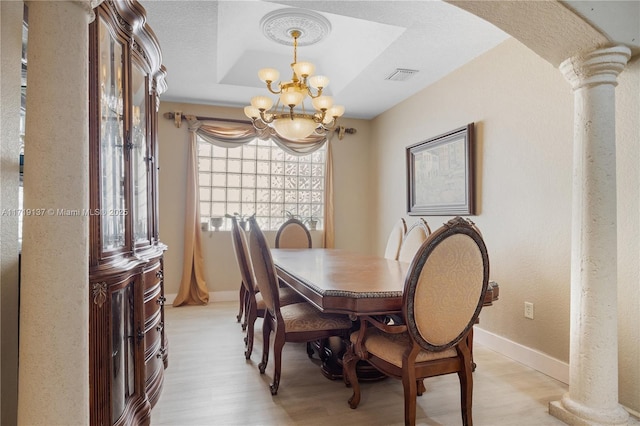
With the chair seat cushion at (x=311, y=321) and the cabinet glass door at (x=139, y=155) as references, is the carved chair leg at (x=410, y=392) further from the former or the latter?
the cabinet glass door at (x=139, y=155)

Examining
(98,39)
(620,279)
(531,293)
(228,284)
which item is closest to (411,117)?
(531,293)

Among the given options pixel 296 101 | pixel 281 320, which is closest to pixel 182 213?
Answer: pixel 296 101

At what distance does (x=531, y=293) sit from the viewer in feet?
8.75

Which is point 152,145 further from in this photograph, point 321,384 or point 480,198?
point 480,198

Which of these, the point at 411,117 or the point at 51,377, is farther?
the point at 411,117

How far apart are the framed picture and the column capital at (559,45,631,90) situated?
1302 millimetres

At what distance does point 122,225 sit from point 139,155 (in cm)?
52

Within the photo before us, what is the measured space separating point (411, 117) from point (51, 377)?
4009mm

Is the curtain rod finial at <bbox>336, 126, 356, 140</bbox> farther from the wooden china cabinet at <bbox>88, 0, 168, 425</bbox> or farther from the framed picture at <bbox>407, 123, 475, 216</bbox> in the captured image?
the wooden china cabinet at <bbox>88, 0, 168, 425</bbox>

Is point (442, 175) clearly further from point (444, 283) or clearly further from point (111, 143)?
point (111, 143)

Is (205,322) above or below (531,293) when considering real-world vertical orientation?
below

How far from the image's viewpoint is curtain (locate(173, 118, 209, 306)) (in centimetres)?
439

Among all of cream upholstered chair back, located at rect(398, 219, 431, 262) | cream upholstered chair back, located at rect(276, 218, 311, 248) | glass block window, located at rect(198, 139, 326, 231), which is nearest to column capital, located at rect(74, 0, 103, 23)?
cream upholstered chair back, located at rect(398, 219, 431, 262)

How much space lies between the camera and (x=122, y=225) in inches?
66.5
